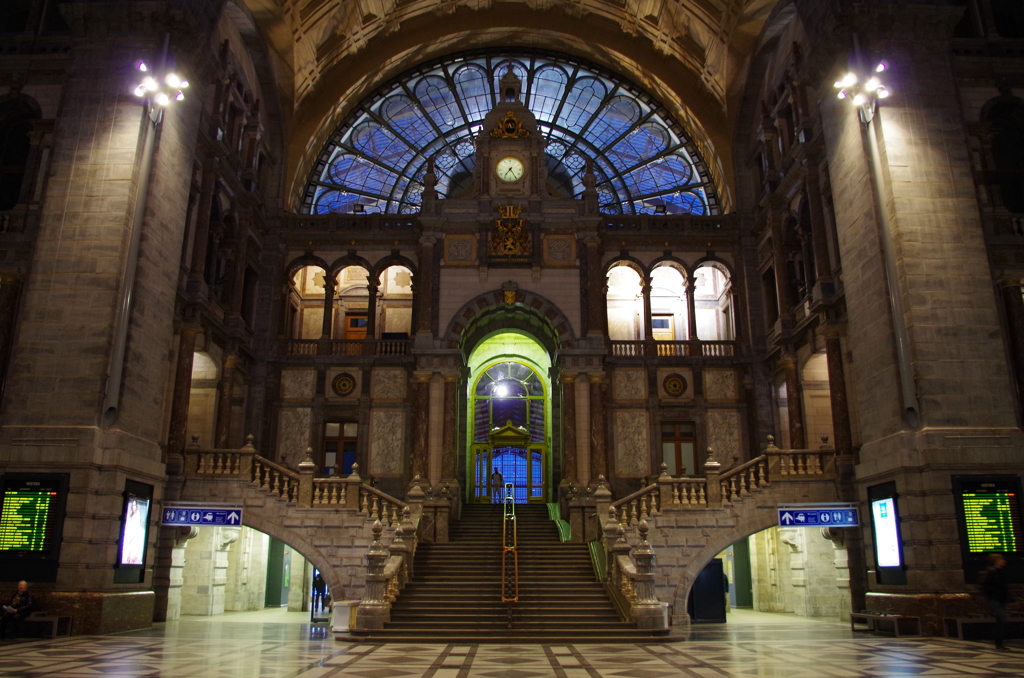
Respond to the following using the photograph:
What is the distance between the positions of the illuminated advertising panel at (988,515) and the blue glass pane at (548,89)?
21472 mm

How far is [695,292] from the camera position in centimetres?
3025

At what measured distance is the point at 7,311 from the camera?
17.6m

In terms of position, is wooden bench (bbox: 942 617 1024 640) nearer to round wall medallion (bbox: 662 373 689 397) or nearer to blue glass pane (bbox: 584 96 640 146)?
round wall medallion (bbox: 662 373 689 397)

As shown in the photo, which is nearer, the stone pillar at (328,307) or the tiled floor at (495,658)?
the tiled floor at (495,658)

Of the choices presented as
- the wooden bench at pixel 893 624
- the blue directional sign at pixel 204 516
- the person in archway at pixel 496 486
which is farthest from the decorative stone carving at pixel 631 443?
the blue directional sign at pixel 204 516

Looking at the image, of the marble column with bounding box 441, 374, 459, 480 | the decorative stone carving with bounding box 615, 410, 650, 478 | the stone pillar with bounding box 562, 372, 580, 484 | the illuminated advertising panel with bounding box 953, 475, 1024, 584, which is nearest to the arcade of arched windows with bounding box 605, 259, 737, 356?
the decorative stone carving with bounding box 615, 410, 650, 478

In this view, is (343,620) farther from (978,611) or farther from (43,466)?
(978,611)

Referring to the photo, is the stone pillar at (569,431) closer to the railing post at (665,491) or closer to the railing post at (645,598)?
the railing post at (665,491)

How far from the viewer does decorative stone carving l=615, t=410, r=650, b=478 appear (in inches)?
1022

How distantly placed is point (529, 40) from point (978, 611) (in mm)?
25095

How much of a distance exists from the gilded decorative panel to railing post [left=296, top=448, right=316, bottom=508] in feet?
43.3

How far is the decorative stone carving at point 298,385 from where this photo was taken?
26.6 m

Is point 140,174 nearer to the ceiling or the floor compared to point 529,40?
nearer to the floor

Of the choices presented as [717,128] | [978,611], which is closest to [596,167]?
[717,128]
